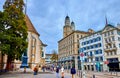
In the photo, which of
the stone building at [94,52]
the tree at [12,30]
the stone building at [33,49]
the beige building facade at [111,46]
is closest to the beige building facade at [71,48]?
the stone building at [94,52]

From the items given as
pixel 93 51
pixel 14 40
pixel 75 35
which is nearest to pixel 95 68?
pixel 93 51

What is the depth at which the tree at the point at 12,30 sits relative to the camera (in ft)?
72.8

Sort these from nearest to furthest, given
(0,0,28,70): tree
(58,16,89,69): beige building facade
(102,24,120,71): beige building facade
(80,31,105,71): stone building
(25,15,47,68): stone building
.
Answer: (0,0,28,70): tree, (25,15,47,68): stone building, (102,24,120,71): beige building facade, (80,31,105,71): stone building, (58,16,89,69): beige building facade

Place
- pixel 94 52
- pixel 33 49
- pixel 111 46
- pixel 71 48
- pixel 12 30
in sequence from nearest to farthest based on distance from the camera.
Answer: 1. pixel 12 30
2. pixel 33 49
3. pixel 111 46
4. pixel 94 52
5. pixel 71 48

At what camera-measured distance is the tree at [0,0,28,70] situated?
22.2 m

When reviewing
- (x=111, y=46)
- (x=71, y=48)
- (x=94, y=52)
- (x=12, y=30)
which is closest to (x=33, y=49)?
(x=12, y=30)

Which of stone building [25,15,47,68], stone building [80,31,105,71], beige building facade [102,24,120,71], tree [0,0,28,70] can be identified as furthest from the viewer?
stone building [80,31,105,71]

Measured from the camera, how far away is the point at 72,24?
98.1m

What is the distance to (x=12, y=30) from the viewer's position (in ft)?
80.4

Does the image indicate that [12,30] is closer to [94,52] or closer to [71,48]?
[94,52]

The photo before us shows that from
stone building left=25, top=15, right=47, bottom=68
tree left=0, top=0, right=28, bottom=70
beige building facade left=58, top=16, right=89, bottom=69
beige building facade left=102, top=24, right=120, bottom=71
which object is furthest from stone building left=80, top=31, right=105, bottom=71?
tree left=0, top=0, right=28, bottom=70

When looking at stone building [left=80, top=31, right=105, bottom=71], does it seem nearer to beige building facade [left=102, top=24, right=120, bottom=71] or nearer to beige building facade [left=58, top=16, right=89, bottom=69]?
beige building facade [left=102, top=24, right=120, bottom=71]

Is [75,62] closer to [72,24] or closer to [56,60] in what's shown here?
[56,60]

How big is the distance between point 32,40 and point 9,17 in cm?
2129
